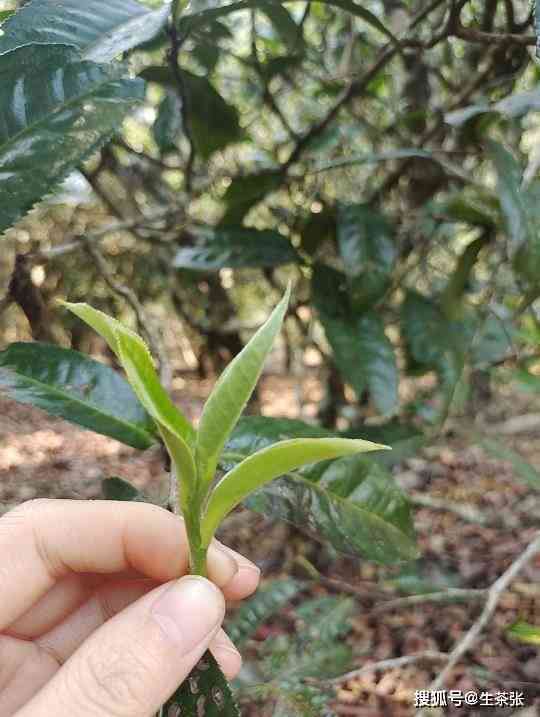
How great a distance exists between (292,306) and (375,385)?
20.2 inches

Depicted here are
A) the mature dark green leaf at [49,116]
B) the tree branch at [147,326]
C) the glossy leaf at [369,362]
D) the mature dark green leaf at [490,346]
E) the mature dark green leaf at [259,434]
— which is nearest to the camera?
the mature dark green leaf at [49,116]

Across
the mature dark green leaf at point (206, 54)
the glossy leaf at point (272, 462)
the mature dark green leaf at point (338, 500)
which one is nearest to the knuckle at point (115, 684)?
the glossy leaf at point (272, 462)

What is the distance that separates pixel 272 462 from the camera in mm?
440

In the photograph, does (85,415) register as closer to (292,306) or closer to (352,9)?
(352,9)

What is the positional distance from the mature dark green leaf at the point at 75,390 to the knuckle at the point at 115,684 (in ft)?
0.88

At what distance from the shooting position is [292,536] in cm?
153

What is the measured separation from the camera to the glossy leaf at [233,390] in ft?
1.44

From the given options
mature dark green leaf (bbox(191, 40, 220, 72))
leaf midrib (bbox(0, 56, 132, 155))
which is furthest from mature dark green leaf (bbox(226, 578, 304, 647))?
mature dark green leaf (bbox(191, 40, 220, 72))

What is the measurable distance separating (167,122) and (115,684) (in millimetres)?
879

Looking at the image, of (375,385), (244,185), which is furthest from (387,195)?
(375,385)

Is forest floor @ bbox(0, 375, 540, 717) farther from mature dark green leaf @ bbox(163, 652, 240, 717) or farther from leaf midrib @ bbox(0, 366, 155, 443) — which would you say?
mature dark green leaf @ bbox(163, 652, 240, 717)

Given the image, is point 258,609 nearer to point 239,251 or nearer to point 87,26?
point 239,251

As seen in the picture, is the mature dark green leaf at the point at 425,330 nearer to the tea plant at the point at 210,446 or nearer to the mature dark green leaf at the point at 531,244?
the mature dark green leaf at the point at 531,244

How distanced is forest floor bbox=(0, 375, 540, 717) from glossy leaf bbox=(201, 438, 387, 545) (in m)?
0.48
